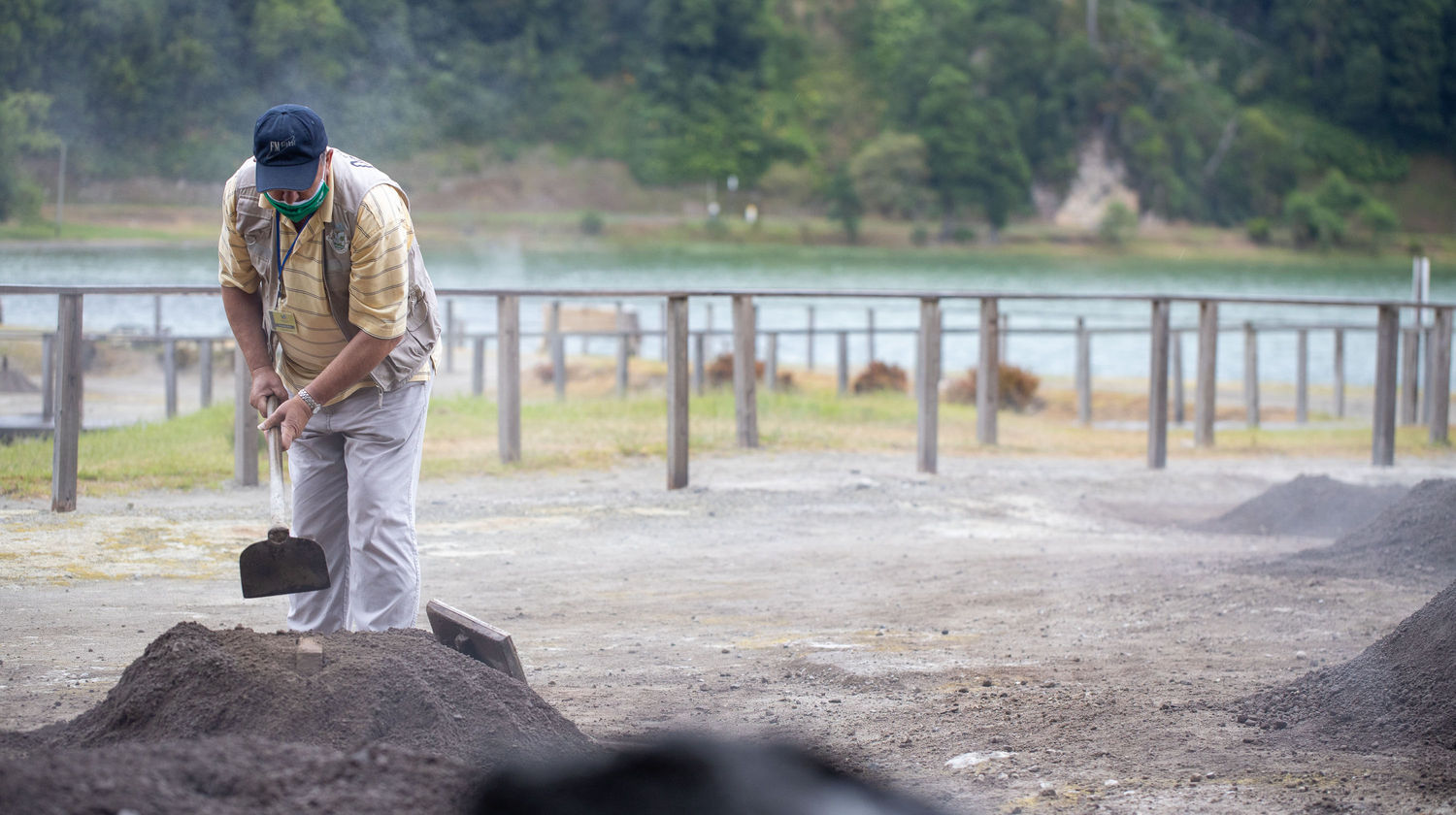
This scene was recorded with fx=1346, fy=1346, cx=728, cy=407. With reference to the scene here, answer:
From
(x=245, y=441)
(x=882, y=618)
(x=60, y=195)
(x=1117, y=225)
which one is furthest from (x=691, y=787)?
(x=1117, y=225)

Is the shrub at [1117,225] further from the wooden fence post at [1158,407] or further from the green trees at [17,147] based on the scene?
the wooden fence post at [1158,407]

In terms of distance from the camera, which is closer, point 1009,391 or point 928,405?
point 928,405

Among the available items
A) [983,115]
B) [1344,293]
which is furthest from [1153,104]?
[1344,293]

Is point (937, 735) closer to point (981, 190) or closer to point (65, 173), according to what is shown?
point (65, 173)

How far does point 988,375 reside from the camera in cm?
1169

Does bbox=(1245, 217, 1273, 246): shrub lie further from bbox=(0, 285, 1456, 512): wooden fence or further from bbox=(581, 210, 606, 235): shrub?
bbox=(0, 285, 1456, 512): wooden fence

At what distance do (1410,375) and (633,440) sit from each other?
10.3 meters

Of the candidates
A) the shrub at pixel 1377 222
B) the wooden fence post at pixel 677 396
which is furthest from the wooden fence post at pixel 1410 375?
the shrub at pixel 1377 222

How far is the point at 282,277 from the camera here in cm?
367

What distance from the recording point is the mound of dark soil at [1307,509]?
809cm

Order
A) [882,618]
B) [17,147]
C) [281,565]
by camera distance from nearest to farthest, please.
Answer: [281,565] < [882,618] < [17,147]

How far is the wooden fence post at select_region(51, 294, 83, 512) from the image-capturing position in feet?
22.8

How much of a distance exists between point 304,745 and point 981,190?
8617 cm

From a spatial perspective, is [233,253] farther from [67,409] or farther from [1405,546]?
[1405,546]
